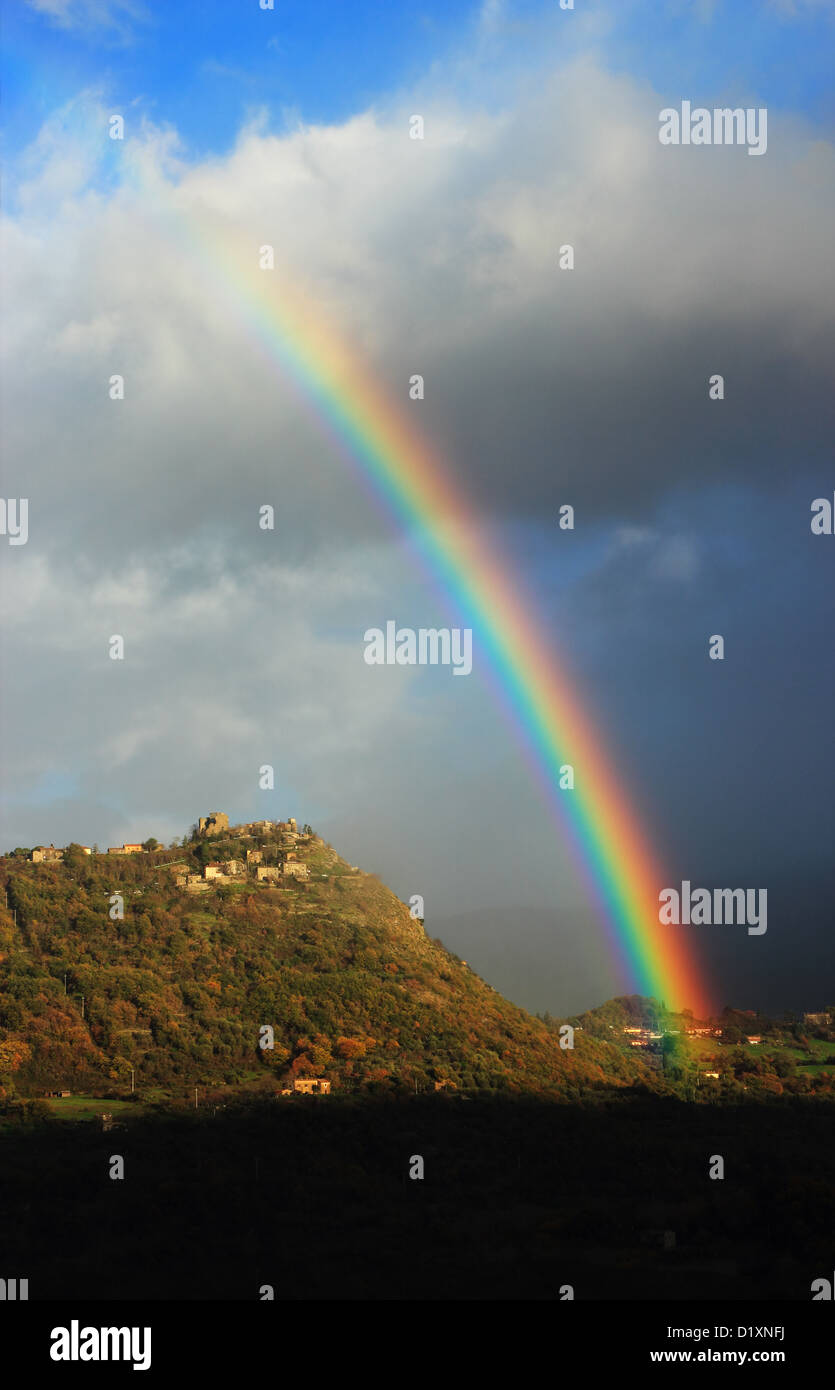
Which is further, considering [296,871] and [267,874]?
[296,871]

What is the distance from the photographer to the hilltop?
243 ft

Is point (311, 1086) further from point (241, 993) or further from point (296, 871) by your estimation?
point (296, 871)

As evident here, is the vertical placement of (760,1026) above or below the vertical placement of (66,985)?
below

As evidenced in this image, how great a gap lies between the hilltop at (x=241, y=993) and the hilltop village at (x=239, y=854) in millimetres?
414

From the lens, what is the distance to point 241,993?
85.5 metres

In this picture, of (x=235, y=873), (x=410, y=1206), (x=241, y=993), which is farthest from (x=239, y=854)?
(x=410, y=1206)

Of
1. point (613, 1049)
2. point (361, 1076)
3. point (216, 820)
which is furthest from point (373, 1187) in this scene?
point (216, 820)

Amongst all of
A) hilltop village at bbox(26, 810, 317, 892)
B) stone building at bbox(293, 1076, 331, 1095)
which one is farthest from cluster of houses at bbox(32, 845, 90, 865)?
stone building at bbox(293, 1076, 331, 1095)

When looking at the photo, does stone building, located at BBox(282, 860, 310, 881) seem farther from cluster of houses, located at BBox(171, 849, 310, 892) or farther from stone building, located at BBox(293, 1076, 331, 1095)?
stone building, located at BBox(293, 1076, 331, 1095)

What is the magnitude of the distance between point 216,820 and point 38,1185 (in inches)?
3099

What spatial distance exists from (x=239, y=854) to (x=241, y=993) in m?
33.0

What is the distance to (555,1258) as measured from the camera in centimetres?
4459

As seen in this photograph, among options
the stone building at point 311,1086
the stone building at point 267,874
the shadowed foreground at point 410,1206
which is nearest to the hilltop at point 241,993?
the stone building at point 267,874

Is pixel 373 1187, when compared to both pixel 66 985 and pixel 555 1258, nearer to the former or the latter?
pixel 555 1258
